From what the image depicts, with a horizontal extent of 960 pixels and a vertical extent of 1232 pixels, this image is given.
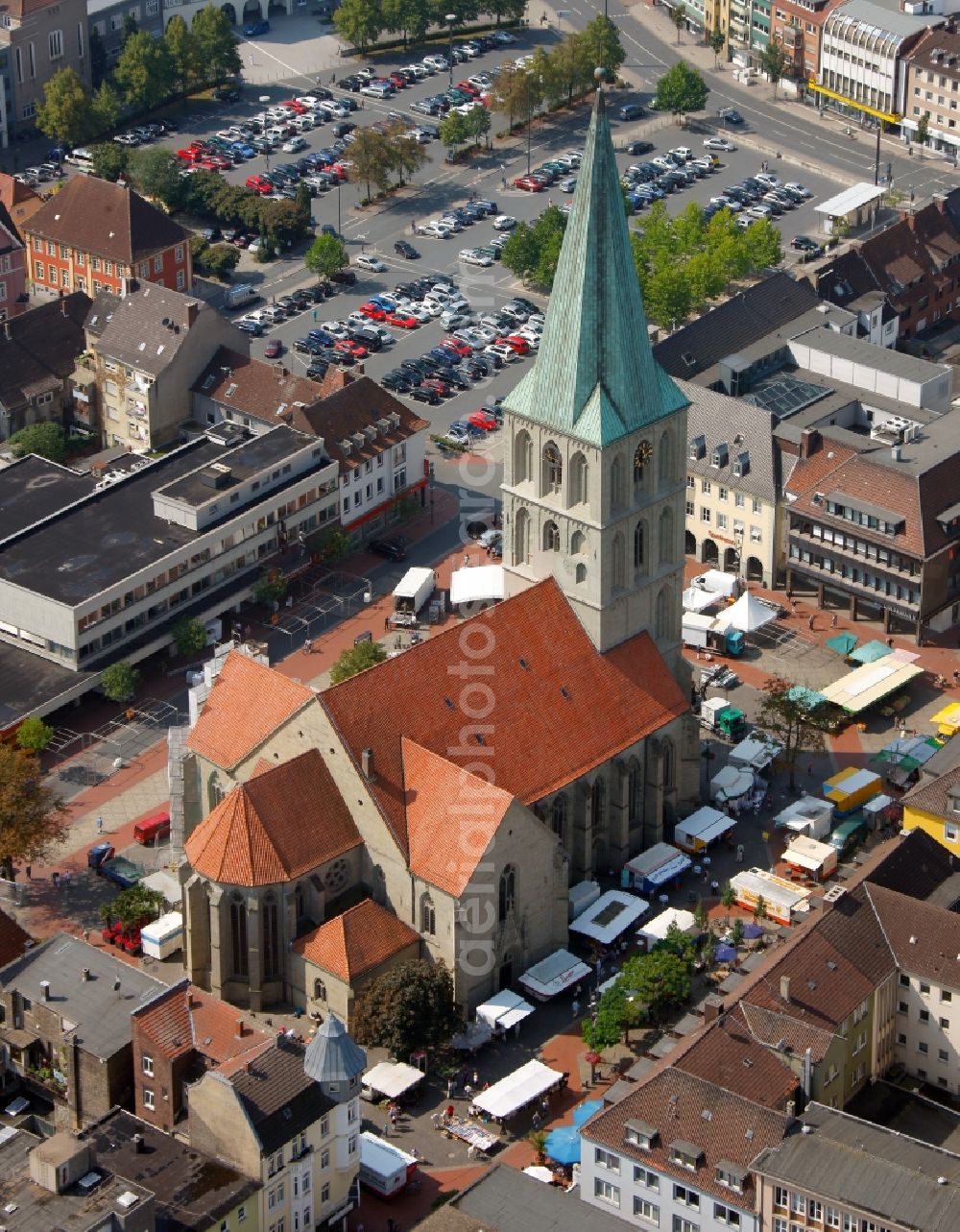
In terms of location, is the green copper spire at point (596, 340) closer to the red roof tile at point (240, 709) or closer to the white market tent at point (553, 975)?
the red roof tile at point (240, 709)

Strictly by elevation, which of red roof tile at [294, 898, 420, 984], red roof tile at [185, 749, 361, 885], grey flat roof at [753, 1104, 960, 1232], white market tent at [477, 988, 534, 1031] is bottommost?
white market tent at [477, 988, 534, 1031]

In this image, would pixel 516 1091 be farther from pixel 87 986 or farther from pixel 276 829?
pixel 87 986

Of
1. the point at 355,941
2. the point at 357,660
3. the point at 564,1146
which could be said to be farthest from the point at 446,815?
the point at 357,660

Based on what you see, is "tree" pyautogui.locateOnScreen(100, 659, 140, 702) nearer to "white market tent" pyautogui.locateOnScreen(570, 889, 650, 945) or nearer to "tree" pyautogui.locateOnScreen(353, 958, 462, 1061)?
"white market tent" pyautogui.locateOnScreen(570, 889, 650, 945)

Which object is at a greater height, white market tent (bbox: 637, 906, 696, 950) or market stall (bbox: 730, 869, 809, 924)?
white market tent (bbox: 637, 906, 696, 950)

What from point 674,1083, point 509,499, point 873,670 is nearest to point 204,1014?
point 674,1083

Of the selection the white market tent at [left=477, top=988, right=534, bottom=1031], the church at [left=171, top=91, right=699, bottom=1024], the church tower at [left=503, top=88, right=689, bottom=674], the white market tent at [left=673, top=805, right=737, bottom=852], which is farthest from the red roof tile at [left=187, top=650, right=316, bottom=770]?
the white market tent at [left=673, top=805, right=737, bottom=852]

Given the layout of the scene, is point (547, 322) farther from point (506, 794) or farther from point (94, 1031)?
point (94, 1031)
